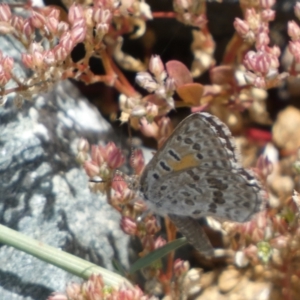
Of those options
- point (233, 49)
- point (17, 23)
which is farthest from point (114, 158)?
point (233, 49)

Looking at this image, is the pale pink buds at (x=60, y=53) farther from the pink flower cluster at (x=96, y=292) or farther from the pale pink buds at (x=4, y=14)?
the pink flower cluster at (x=96, y=292)

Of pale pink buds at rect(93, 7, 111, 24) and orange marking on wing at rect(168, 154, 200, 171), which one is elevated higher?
pale pink buds at rect(93, 7, 111, 24)

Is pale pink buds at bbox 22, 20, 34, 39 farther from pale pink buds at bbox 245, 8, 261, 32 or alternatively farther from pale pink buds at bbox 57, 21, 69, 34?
pale pink buds at bbox 245, 8, 261, 32

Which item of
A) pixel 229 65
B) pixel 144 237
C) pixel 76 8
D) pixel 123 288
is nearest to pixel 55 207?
pixel 144 237

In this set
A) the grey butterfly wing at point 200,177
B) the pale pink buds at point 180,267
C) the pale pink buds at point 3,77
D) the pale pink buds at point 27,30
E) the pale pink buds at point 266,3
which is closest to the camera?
the grey butterfly wing at point 200,177

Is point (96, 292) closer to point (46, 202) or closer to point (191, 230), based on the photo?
point (191, 230)

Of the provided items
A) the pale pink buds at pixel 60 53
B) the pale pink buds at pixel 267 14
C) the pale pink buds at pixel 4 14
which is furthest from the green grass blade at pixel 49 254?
the pale pink buds at pixel 267 14

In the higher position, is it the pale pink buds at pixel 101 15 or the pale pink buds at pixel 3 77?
the pale pink buds at pixel 101 15

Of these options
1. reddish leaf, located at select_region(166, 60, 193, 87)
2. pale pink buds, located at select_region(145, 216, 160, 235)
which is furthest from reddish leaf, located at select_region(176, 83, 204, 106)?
pale pink buds, located at select_region(145, 216, 160, 235)

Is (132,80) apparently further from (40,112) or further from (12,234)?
(12,234)
